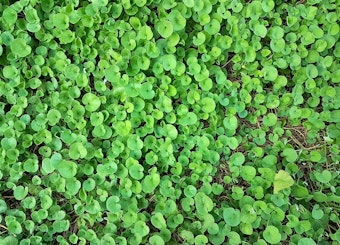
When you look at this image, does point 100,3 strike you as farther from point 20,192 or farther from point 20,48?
point 20,192

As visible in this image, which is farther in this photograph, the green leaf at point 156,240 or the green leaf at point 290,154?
the green leaf at point 290,154

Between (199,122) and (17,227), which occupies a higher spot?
(199,122)

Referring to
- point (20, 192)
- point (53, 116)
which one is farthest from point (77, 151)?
point (20, 192)

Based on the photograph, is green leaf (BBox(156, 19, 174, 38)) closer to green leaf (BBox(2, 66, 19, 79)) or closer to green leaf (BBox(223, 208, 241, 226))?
green leaf (BBox(2, 66, 19, 79))

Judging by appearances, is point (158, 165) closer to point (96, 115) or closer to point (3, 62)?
point (96, 115)

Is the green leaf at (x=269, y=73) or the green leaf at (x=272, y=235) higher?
the green leaf at (x=269, y=73)

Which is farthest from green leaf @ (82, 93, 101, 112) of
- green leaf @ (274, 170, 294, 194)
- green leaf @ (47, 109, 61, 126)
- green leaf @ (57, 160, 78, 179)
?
green leaf @ (274, 170, 294, 194)

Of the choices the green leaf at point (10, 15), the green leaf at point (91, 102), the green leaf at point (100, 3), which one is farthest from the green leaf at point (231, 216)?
the green leaf at point (10, 15)

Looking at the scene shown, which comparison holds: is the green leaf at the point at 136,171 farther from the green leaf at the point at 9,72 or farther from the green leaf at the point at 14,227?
the green leaf at the point at 9,72

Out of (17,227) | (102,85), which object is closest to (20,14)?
(102,85)
